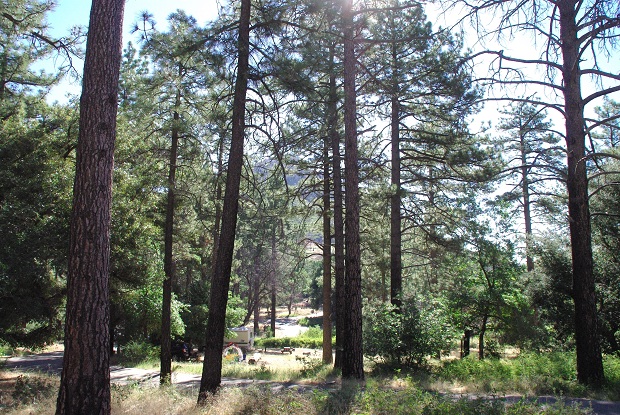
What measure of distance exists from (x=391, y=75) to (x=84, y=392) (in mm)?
9288

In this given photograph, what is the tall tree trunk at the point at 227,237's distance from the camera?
8.20 metres

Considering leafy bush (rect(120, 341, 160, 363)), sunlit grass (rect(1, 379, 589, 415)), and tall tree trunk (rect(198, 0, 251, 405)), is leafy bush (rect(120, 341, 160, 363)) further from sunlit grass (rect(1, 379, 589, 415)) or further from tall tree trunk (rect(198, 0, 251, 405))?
tall tree trunk (rect(198, 0, 251, 405))

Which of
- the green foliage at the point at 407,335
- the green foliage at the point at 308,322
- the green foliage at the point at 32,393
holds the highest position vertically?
the green foliage at the point at 407,335

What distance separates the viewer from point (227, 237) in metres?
8.65

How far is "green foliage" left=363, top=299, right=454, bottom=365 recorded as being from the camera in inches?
527

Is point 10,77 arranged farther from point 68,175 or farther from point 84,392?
point 84,392

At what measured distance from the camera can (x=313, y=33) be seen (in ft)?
29.8

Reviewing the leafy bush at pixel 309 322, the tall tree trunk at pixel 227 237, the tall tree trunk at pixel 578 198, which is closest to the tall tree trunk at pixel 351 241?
the tall tree trunk at pixel 227 237

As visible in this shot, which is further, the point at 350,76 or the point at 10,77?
the point at 10,77

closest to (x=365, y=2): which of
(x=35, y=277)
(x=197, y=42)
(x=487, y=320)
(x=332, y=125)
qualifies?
(x=332, y=125)

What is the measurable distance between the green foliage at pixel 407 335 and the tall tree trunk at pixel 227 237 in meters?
6.69

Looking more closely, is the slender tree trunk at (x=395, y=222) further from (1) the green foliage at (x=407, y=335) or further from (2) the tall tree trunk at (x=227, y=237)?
(2) the tall tree trunk at (x=227, y=237)

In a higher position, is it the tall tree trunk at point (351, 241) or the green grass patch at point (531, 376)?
the tall tree trunk at point (351, 241)

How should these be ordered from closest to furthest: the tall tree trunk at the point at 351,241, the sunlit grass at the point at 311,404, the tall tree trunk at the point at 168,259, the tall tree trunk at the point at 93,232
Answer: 1. the tall tree trunk at the point at 93,232
2. the sunlit grass at the point at 311,404
3. the tall tree trunk at the point at 351,241
4. the tall tree trunk at the point at 168,259
